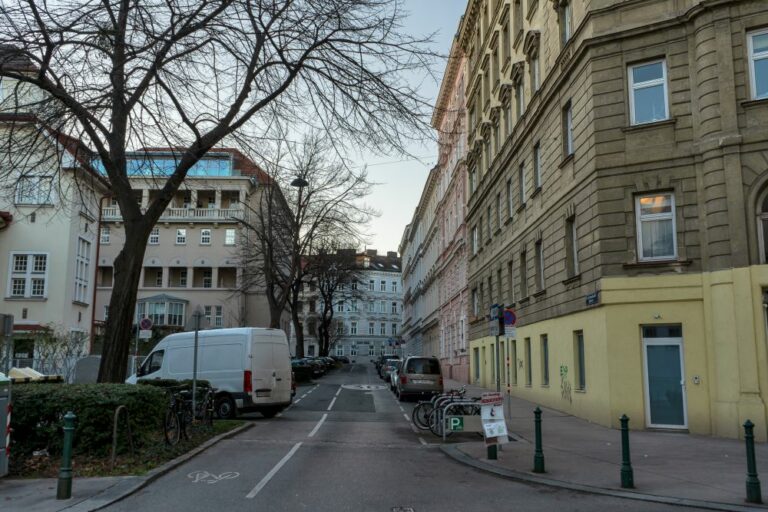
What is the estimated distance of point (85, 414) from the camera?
10.4 m

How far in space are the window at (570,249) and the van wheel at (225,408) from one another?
10.3 meters

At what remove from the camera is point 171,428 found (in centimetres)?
1230

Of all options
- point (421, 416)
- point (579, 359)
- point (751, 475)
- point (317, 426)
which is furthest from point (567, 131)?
point (751, 475)

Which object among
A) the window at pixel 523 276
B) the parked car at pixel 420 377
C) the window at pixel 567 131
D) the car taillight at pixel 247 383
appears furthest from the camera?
the parked car at pixel 420 377

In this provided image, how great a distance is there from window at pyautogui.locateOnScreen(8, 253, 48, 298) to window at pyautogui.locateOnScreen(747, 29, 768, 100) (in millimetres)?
40758

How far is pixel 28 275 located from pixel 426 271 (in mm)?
39011

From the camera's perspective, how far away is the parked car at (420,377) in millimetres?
25359

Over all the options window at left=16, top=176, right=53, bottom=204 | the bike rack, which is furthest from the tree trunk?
the bike rack

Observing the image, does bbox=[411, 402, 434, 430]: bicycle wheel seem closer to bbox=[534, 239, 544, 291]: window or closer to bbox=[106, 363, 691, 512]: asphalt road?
bbox=[106, 363, 691, 512]: asphalt road

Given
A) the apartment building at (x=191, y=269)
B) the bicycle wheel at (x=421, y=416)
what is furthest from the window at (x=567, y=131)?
the apartment building at (x=191, y=269)

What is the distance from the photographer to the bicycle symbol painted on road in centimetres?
955

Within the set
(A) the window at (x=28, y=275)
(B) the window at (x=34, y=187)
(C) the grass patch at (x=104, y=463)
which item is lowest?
(C) the grass patch at (x=104, y=463)

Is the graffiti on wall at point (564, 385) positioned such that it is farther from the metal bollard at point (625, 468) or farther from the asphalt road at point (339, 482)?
the metal bollard at point (625, 468)

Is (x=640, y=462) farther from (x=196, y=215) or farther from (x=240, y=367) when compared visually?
(x=196, y=215)
